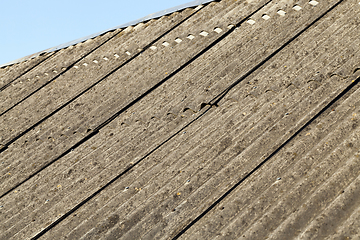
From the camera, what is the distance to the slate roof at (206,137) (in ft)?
6.58

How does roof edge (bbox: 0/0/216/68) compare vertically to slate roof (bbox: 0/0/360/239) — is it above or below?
above

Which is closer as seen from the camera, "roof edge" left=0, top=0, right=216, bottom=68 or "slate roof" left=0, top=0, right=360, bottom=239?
"slate roof" left=0, top=0, right=360, bottom=239

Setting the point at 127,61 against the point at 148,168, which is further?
the point at 127,61

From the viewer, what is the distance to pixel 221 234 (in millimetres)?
1933

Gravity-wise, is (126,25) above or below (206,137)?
above

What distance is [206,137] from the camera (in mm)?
2711

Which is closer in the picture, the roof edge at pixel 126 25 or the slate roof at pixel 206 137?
the slate roof at pixel 206 137

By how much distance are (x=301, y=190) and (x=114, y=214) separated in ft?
3.93

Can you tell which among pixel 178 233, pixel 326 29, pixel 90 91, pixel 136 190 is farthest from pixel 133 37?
pixel 178 233

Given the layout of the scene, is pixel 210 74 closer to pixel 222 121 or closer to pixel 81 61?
pixel 222 121

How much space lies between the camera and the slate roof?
201cm

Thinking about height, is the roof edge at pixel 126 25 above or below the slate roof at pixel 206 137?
above

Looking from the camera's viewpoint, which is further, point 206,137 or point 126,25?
point 126,25

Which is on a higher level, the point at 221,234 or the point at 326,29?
the point at 326,29
